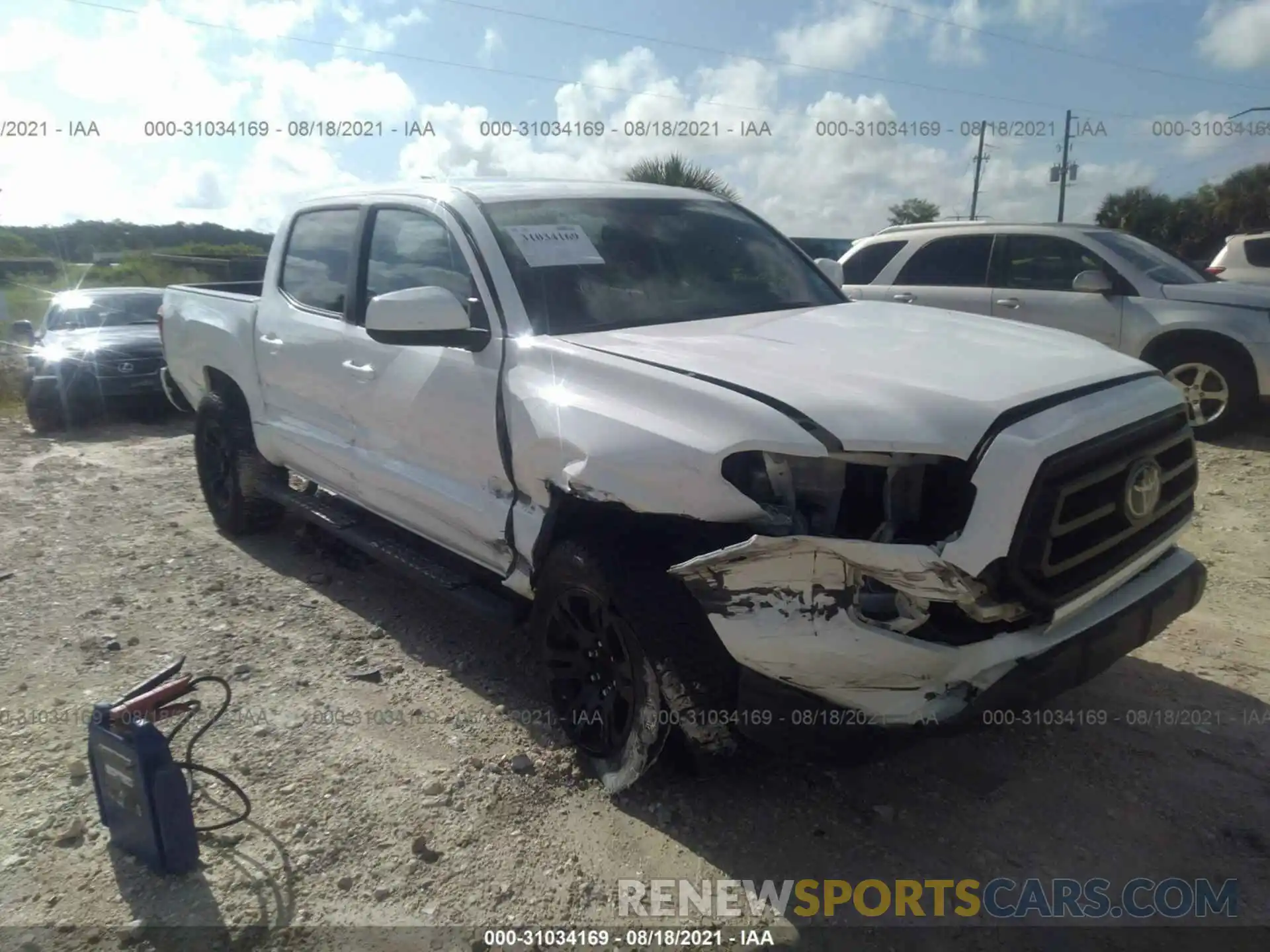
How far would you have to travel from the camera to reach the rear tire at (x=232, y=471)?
550 cm

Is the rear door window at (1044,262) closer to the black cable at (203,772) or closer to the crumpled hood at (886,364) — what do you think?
the crumpled hood at (886,364)

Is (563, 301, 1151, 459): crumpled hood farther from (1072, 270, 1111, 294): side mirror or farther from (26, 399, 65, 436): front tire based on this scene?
(26, 399, 65, 436): front tire

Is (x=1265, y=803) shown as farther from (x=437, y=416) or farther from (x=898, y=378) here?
(x=437, y=416)

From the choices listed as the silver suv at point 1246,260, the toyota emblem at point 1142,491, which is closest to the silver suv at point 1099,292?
the silver suv at point 1246,260

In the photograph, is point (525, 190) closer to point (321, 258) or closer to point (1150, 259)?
point (321, 258)

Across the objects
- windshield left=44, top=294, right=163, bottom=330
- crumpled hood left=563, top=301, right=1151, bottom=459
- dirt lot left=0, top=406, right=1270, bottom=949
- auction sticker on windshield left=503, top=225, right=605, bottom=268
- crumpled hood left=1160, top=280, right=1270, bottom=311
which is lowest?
dirt lot left=0, top=406, right=1270, bottom=949

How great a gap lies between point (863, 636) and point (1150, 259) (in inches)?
276

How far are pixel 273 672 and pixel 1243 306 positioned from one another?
279 inches

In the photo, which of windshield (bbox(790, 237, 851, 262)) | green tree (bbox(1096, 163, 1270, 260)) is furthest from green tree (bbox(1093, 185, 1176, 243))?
windshield (bbox(790, 237, 851, 262))

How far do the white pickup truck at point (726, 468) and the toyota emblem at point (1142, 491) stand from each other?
10mm

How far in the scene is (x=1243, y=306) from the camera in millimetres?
7145

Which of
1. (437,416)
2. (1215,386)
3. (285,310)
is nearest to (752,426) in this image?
(437,416)

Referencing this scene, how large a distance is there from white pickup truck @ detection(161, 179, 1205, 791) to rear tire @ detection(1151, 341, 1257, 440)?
459 centimetres

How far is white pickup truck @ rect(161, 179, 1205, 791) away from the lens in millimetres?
→ 2387
